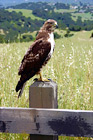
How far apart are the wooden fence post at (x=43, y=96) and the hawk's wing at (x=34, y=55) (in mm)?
439

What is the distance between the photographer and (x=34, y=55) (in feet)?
9.64

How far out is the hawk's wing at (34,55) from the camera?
2.93 metres

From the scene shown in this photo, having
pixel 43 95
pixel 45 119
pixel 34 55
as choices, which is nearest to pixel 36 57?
pixel 34 55

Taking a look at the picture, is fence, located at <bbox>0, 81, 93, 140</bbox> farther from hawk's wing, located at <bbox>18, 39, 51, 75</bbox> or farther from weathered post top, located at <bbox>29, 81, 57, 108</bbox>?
hawk's wing, located at <bbox>18, 39, 51, 75</bbox>

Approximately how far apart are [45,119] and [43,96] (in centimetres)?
24

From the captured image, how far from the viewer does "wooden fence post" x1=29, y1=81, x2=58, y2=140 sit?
250 cm

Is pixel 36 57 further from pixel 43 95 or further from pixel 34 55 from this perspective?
pixel 43 95

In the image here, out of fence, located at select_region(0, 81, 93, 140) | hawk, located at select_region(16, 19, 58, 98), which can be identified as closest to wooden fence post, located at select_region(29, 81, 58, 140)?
fence, located at select_region(0, 81, 93, 140)

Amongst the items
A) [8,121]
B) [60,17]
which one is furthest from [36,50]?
[60,17]

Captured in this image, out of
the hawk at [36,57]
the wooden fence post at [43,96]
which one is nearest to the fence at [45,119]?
the wooden fence post at [43,96]

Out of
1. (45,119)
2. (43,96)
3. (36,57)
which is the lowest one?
(45,119)

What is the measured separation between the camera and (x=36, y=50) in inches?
116

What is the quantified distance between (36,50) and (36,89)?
59 cm

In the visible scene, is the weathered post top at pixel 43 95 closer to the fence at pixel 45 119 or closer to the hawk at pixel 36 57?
the fence at pixel 45 119
